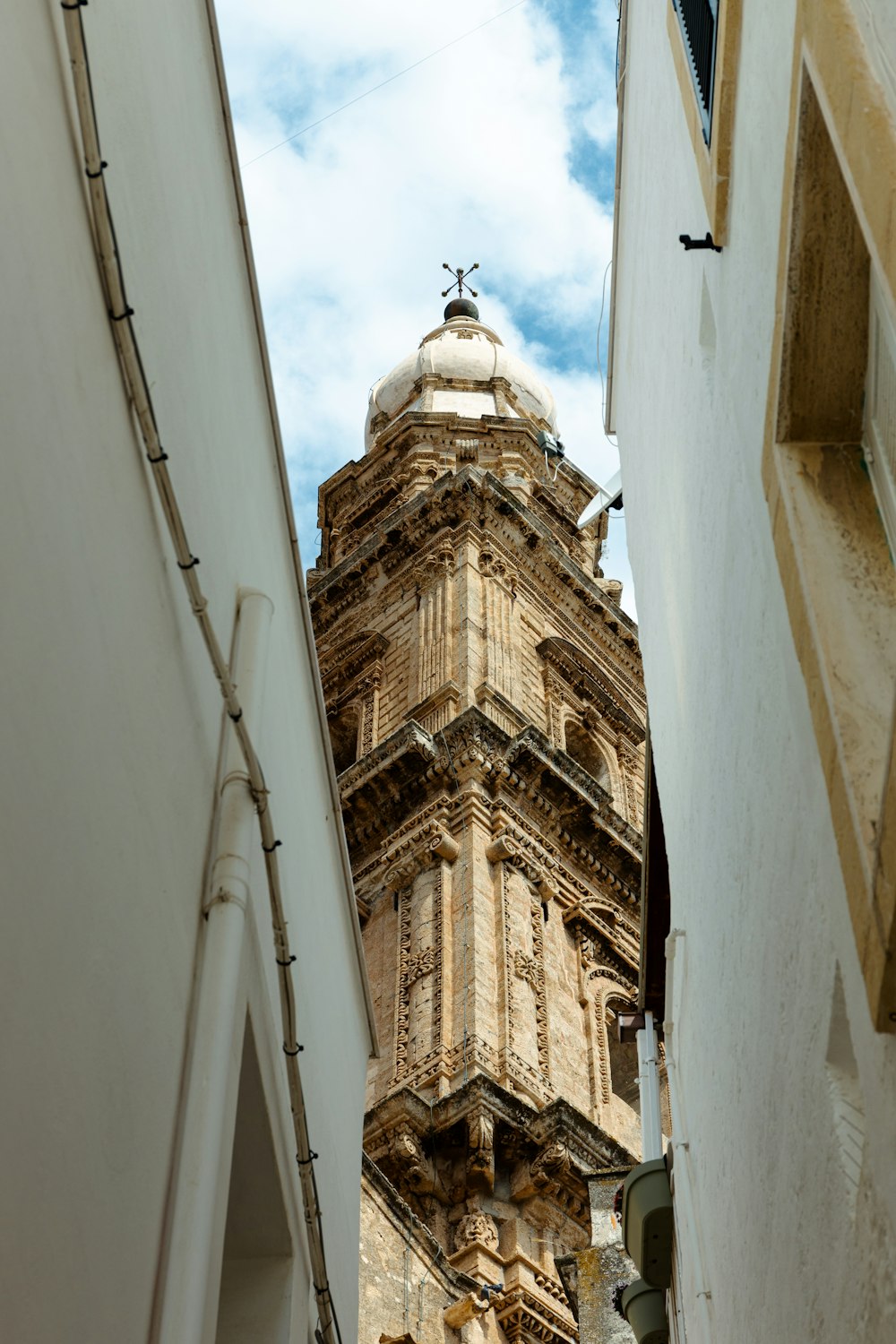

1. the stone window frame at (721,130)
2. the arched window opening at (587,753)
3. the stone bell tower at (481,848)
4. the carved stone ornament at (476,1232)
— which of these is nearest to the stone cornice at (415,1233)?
the stone bell tower at (481,848)

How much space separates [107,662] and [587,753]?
110 feet

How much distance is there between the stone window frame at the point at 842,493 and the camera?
4078mm

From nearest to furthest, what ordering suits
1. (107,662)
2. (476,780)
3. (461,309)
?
(107,662), (476,780), (461,309)

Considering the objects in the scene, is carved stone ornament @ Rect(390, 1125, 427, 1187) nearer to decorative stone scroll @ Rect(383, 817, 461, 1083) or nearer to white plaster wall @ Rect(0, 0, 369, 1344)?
decorative stone scroll @ Rect(383, 817, 461, 1083)

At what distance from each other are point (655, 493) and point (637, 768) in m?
28.5

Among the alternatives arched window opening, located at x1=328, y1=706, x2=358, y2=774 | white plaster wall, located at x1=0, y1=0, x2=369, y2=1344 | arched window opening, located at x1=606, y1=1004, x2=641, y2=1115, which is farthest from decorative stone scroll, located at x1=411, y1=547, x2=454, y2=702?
white plaster wall, located at x1=0, y1=0, x2=369, y2=1344

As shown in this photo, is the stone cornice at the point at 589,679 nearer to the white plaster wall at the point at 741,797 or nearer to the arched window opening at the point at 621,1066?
the arched window opening at the point at 621,1066

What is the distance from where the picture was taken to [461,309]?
58156 millimetres

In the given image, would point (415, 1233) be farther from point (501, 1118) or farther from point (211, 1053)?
point (211, 1053)

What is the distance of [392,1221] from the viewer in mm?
19969

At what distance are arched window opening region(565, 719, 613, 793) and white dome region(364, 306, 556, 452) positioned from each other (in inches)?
560

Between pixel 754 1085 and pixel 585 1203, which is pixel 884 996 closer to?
pixel 754 1085

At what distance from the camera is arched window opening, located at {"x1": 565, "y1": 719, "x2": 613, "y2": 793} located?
37.4 meters

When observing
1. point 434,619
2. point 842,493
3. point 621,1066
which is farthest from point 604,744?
point 842,493
